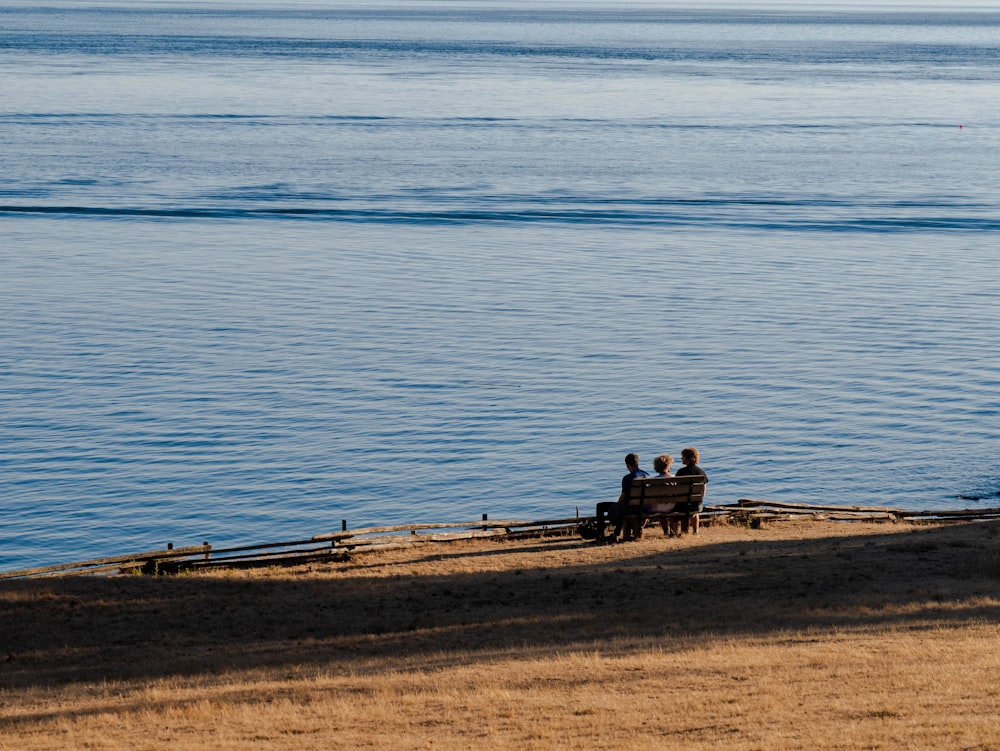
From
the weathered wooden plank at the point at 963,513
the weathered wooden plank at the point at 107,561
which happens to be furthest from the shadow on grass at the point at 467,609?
the weathered wooden plank at the point at 963,513

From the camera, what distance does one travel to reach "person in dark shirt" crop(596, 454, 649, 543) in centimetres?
1920

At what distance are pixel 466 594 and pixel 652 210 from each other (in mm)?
53076

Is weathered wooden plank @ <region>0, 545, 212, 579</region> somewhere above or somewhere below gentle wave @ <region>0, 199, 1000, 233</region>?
below

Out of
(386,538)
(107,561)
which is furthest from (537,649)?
(107,561)

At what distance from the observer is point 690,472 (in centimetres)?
1959

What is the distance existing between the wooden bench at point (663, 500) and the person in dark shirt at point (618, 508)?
0.26ft

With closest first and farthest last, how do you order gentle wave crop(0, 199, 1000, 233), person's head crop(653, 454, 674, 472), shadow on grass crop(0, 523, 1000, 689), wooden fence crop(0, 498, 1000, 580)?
shadow on grass crop(0, 523, 1000, 689)
wooden fence crop(0, 498, 1000, 580)
person's head crop(653, 454, 674, 472)
gentle wave crop(0, 199, 1000, 233)

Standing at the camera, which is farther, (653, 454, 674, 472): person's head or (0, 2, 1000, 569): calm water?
(0, 2, 1000, 569): calm water

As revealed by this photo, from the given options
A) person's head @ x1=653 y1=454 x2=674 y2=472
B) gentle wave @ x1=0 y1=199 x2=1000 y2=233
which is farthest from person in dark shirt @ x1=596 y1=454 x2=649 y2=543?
gentle wave @ x1=0 y1=199 x2=1000 y2=233

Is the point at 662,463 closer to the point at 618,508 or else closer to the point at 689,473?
the point at 689,473

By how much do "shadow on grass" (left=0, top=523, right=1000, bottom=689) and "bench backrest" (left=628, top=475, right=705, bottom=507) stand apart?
31.0 inches

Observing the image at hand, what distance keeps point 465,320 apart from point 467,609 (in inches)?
1147

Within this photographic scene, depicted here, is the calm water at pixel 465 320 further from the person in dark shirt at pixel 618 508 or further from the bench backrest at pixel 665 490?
the bench backrest at pixel 665 490

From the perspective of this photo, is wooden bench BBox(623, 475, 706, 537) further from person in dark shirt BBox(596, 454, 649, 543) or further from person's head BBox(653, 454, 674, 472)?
person's head BBox(653, 454, 674, 472)
